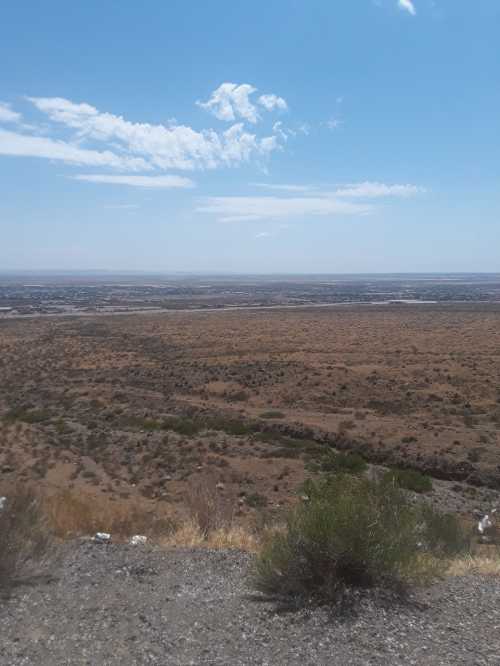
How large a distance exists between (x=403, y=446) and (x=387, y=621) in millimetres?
17249

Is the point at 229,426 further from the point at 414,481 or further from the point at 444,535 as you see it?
the point at 444,535

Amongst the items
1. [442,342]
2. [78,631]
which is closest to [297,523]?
[78,631]

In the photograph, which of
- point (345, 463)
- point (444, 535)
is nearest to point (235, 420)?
point (345, 463)

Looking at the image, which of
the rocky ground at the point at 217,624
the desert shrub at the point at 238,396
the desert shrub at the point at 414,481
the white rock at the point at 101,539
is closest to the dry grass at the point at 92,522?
the white rock at the point at 101,539

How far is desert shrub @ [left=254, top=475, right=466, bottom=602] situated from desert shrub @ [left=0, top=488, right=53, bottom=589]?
2841mm

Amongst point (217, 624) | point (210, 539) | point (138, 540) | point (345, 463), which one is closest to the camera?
point (217, 624)

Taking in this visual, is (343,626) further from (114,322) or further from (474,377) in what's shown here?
(114,322)

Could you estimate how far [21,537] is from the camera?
6.72 meters

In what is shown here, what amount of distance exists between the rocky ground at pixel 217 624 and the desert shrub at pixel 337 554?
258 mm

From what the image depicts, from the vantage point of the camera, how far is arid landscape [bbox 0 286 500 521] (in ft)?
63.0

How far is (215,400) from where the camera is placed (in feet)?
104

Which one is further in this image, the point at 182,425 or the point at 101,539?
the point at 182,425

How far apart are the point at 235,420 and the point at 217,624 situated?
2139cm

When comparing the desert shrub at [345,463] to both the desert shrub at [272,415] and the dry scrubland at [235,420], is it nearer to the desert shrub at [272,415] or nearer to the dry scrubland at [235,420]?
the dry scrubland at [235,420]
